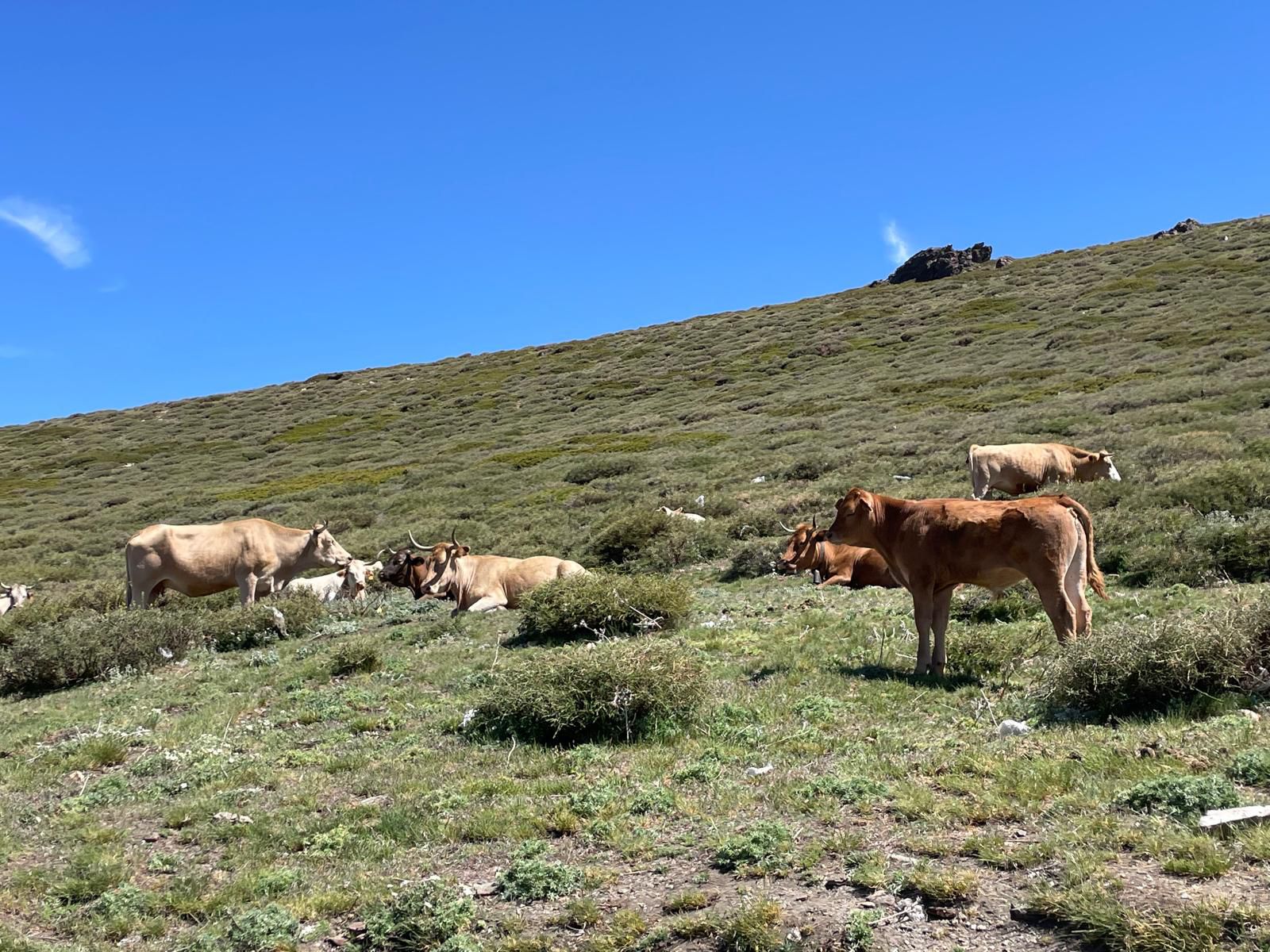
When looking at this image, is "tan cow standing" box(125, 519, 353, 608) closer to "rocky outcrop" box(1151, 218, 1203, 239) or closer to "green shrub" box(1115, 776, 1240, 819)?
"green shrub" box(1115, 776, 1240, 819)

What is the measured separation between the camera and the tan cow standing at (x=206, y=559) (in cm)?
1762

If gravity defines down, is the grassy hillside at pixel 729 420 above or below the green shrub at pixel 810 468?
above

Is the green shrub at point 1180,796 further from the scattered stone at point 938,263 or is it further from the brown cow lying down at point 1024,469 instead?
the scattered stone at point 938,263

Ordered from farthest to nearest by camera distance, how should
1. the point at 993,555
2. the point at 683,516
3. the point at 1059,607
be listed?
1. the point at 683,516
2. the point at 993,555
3. the point at 1059,607

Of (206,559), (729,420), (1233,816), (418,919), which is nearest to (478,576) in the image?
(206,559)

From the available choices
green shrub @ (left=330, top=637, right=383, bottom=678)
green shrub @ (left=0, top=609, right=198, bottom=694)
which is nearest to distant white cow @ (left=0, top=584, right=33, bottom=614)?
green shrub @ (left=0, top=609, right=198, bottom=694)

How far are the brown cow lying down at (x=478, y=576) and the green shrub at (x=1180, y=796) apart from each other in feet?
36.3

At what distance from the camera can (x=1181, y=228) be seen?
9494 cm

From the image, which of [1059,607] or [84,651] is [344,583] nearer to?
[84,651]

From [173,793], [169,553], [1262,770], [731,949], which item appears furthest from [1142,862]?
[169,553]

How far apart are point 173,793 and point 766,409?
4433 cm

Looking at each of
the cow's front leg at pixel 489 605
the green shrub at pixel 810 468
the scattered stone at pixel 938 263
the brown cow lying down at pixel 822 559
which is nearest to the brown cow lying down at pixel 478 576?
the cow's front leg at pixel 489 605

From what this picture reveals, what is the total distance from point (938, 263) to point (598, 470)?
77.8 meters

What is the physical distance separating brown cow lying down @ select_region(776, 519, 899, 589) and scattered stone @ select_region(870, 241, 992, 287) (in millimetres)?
89180
